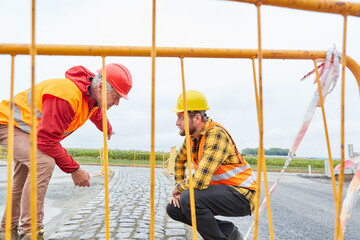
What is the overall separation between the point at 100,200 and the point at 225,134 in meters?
4.39

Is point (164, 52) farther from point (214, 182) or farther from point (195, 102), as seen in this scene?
point (214, 182)

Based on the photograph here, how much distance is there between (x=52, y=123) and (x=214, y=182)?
1640mm

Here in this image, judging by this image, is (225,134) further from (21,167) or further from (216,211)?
(21,167)

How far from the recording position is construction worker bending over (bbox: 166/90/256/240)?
105 inches

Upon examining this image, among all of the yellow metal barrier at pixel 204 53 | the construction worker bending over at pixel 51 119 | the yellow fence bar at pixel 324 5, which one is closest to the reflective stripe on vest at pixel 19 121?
the construction worker bending over at pixel 51 119

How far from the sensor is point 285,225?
5102 mm

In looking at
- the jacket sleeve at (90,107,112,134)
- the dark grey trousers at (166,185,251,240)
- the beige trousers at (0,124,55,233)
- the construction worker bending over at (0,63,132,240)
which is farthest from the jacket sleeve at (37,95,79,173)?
the dark grey trousers at (166,185,251,240)

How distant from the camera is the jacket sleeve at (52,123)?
228 cm

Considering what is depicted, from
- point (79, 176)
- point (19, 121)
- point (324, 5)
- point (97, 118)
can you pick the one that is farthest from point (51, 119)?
point (324, 5)

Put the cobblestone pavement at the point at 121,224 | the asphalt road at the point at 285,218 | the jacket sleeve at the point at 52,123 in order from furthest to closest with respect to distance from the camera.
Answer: the asphalt road at the point at 285,218
the cobblestone pavement at the point at 121,224
the jacket sleeve at the point at 52,123

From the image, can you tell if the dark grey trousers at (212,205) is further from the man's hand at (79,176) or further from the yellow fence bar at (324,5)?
the yellow fence bar at (324,5)

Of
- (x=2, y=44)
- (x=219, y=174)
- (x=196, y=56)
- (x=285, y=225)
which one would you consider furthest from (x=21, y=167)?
(x=285, y=225)

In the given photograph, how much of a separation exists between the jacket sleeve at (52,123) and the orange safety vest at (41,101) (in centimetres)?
5

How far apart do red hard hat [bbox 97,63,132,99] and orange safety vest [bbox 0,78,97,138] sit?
0.30 metres
